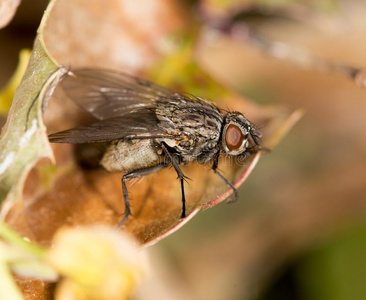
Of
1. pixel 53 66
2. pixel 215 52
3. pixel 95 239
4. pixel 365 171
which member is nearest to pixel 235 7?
pixel 215 52

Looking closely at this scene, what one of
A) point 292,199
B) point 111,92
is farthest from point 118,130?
point 292,199

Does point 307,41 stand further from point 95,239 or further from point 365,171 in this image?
point 95,239

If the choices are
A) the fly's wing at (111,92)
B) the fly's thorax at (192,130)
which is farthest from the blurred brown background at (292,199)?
the fly's thorax at (192,130)

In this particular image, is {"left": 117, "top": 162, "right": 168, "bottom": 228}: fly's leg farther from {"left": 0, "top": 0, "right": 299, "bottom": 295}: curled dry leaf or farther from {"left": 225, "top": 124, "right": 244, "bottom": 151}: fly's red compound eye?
{"left": 225, "top": 124, "right": 244, "bottom": 151}: fly's red compound eye

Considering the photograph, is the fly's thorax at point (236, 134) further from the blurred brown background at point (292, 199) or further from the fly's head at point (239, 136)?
the blurred brown background at point (292, 199)

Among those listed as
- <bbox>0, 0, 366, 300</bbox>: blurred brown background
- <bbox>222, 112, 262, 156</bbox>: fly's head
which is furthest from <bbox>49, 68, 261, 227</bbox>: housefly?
<bbox>0, 0, 366, 300</bbox>: blurred brown background
